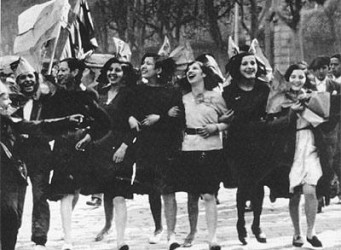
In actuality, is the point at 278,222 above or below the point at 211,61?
below

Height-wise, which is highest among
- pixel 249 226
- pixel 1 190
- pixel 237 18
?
pixel 237 18

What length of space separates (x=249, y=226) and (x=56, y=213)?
70.6 inches

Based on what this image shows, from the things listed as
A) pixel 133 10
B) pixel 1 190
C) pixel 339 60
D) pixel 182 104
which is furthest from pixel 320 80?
pixel 1 190

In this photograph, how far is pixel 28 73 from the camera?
5.54 meters

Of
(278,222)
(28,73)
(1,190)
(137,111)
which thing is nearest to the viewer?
(1,190)

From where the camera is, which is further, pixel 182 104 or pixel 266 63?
pixel 266 63

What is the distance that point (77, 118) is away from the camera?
5676 millimetres

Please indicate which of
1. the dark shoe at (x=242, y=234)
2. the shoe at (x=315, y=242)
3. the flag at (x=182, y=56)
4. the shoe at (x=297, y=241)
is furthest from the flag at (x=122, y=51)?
the shoe at (x=315, y=242)

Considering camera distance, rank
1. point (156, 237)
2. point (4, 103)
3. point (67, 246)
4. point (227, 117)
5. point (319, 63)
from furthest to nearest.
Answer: point (319, 63) < point (156, 237) < point (227, 117) < point (67, 246) < point (4, 103)

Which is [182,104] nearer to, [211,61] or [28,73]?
[211,61]

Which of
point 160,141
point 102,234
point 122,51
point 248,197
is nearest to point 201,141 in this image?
point 160,141

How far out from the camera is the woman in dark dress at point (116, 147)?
570 centimetres

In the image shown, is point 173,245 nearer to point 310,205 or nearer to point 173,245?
point 173,245

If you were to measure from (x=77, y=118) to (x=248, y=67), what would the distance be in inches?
60.6
